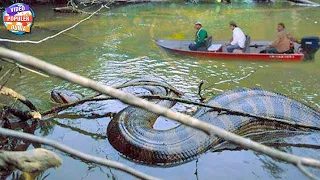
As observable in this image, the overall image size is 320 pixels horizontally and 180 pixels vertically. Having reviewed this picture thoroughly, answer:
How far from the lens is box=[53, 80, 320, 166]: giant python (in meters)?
5.59

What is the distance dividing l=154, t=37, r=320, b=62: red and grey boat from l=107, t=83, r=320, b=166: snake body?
14.6 feet

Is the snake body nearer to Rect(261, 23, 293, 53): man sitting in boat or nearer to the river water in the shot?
the river water

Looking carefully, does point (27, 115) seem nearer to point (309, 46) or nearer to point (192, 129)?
point (192, 129)

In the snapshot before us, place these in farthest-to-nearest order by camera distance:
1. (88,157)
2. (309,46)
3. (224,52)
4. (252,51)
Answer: (252,51), (224,52), (309,46), (88,157)

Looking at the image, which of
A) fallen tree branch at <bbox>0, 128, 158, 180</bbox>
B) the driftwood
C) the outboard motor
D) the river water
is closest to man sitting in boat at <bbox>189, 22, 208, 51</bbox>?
the river water

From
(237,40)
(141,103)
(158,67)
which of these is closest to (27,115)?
(158,67)

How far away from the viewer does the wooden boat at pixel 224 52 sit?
1062 cm

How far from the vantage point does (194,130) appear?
578 centimetres

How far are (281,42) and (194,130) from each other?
19.3 ft

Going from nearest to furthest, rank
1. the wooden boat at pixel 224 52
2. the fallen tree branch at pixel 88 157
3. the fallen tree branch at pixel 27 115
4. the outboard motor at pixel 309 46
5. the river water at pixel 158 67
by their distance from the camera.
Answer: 1. the fallen tree branch at pixel 88 157
2. the river water at pixel 158 67
3. the fallen tree branch at pixel 27 115
4. the outboard motor at pixel 309 46
5. the wooden boat at pixel 224 52

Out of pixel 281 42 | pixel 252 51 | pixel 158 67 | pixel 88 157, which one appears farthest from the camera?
pixel 252 51

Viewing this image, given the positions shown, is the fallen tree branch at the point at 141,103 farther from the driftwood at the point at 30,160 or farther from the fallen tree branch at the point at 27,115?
the fallen tree branch at the point at 27,115

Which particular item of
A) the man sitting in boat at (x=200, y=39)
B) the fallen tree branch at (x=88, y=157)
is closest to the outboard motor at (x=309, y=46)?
the man sitting in boat at (x=200, y=39)

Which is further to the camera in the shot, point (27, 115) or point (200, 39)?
point (200, 39)
